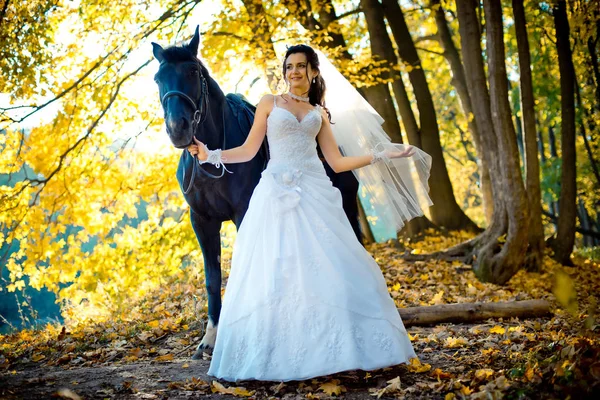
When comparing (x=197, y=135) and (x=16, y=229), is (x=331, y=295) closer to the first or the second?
(x=197, y=135)

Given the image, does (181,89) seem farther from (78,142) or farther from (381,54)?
(381,54)

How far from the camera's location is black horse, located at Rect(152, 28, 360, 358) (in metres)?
4.92

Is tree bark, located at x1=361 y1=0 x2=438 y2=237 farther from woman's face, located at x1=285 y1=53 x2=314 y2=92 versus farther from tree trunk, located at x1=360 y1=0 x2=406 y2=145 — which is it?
woman's face, located at x1=285 y1=53 x2=314 y2=92

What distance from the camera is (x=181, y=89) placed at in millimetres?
4902

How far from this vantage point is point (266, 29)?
1082 centimetres

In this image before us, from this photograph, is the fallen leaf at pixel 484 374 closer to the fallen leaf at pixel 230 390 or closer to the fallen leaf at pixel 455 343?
the fallen leaf at pixel 455 343

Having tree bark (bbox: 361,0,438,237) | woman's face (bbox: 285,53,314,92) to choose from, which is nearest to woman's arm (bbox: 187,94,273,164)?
woman's face (bbox: 285,53,314,92)

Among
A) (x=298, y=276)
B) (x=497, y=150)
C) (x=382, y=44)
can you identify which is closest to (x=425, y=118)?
(x=382, y=44)

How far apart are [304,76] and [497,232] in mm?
6063

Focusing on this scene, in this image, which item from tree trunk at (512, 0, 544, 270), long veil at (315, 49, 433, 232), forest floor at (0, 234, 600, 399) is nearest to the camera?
forest floor at (0, 234, 600, 399)

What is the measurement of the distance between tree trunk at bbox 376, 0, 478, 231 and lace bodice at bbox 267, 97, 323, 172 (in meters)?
8.01

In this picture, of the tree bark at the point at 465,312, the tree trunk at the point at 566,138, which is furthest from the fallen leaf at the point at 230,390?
the tree trunk at the point at 566,138

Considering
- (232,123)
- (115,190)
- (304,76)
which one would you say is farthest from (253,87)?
(304,76)

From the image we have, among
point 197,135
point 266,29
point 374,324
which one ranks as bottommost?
point 374,324
